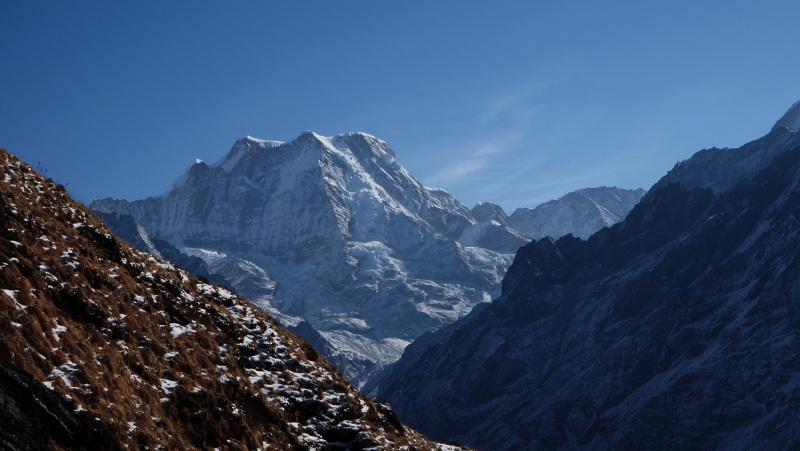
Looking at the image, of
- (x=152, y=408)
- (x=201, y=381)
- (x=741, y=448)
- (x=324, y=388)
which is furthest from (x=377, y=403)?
(x=741, y=448)

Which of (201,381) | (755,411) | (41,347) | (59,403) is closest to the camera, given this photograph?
(59,403)

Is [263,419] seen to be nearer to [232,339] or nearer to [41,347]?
[232,339]

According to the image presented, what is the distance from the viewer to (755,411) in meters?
188

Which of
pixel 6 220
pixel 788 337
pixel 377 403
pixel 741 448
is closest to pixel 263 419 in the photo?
pixel 377 403

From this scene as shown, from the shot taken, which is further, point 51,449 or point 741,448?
point 741,448

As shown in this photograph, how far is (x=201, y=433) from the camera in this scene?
2341cm

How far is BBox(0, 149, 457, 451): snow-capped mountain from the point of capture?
2002 centimetres

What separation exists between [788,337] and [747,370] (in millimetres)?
14168

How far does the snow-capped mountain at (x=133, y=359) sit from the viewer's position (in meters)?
20.0

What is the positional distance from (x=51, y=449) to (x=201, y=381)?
7.27 metres

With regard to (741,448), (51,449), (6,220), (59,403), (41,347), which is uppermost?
(6,220)

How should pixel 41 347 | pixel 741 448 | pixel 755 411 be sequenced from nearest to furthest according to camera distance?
pixel 41 347 → pixel 741 448 → pixel 755 411

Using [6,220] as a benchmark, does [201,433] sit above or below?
below

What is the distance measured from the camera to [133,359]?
78.5 ft
